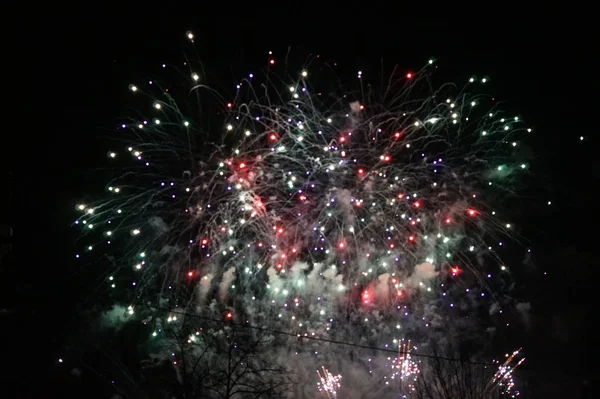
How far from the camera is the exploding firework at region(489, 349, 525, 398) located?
1288 cm

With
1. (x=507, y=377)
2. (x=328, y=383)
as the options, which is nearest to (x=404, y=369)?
(x=328, y=383)

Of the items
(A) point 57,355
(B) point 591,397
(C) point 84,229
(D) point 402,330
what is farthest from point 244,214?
(B) point 591,397

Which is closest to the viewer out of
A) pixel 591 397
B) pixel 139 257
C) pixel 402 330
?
pixel 139 257

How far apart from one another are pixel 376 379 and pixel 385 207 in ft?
21.1

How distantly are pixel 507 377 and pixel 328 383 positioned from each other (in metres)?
5.33

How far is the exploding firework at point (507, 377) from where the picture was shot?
12.9 metres

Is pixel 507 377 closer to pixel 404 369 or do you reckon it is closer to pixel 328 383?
pixel 404 369

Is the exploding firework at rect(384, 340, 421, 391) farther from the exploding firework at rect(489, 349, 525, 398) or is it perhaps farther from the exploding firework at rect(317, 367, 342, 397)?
the exploding firework at rect(489, 349, 525, 398)

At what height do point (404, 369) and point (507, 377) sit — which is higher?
point (507, 377)

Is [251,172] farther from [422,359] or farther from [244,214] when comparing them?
[422,359]

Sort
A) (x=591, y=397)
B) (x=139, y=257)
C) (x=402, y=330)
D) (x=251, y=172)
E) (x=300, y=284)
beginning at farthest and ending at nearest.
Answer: (x=591, y=397) → (x=402, y=330) → (x=300, y=284) → (x=139, y=257) → (x=251, y=172)

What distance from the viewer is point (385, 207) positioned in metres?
10.9

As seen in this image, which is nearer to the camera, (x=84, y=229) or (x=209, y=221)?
(x=209, y=221)

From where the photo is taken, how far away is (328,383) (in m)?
14.4
